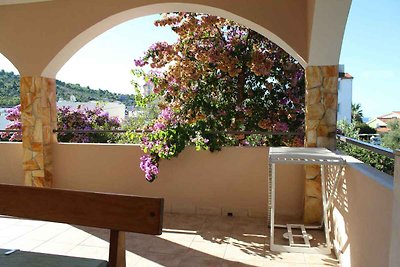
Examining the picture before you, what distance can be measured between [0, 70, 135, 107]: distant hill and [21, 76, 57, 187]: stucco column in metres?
0.37

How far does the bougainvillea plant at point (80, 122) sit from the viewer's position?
16.2ft

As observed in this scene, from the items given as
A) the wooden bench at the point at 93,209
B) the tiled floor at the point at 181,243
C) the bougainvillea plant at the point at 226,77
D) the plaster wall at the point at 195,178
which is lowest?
the tiled floor at the point at 181,243

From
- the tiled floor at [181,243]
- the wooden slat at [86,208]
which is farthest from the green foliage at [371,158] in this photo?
the wooden slat at [86,208]

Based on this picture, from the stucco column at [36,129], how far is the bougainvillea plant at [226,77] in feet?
4.78

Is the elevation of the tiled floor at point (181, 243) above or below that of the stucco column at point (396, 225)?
below

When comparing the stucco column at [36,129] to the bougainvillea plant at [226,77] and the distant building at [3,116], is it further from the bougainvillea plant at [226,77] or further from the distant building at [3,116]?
the distant building at [3,116]

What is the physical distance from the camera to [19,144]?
3893mm

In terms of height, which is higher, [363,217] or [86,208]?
[86,208]

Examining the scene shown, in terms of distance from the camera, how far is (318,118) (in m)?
3.03

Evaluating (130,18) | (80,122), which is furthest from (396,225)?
(80,122)

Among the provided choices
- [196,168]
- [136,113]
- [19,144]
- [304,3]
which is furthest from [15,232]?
[136,113]

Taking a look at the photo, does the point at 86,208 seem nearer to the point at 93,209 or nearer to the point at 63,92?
the point at 93,209

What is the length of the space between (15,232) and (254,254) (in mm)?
2026

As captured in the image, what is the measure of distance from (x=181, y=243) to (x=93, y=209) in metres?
1.53
